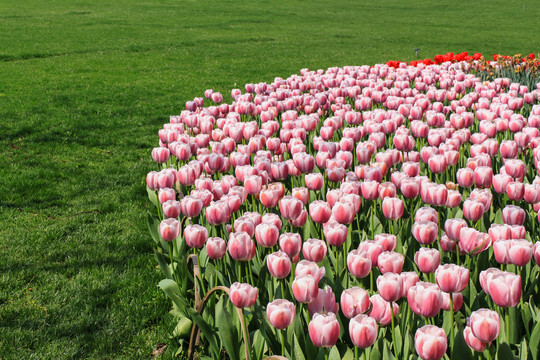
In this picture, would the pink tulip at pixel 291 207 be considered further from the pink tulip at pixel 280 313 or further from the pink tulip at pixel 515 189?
the pink tulip at pixel 515 189

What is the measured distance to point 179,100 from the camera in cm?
1255

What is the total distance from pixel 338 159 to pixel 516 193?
50.9 inches

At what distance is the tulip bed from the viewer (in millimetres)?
2193

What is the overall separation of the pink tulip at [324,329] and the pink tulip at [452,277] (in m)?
0.48

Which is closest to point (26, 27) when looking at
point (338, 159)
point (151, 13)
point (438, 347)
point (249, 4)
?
point (151, 13)

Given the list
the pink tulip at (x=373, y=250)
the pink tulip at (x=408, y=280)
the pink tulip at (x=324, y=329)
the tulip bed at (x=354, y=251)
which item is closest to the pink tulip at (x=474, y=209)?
the tulip bed at (x=354, y=251)

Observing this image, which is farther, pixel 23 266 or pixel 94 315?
pixel 23 266

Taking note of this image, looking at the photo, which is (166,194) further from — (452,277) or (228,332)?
(452,277)

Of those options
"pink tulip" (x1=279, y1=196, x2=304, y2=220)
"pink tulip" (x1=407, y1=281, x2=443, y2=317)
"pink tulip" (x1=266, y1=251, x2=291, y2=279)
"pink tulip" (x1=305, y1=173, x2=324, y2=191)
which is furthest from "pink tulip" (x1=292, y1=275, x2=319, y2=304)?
"pink tulip" (x1=305, y1=173, x2=324, y2=191)

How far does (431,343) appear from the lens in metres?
1.93

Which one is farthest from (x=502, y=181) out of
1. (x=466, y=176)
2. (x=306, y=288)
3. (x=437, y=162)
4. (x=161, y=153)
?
(x=161, y=153)

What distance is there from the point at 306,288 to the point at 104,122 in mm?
8733

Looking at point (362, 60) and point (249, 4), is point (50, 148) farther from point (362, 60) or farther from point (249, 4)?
point (249, 4)

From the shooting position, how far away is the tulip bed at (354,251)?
86.4 inches
